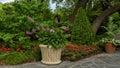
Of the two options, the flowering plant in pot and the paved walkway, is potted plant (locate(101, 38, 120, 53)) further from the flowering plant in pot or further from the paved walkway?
the flowering plant in pot

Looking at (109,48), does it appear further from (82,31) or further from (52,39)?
(52,39)

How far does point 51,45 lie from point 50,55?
33cm

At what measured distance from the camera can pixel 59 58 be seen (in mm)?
6809

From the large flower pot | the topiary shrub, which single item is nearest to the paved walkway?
the large flower pot

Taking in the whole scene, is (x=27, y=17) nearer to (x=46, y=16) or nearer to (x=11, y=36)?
(x=11, y=36)

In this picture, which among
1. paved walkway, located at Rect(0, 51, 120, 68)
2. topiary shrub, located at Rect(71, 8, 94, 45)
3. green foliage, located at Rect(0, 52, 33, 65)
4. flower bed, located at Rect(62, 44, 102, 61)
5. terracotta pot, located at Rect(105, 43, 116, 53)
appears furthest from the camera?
topiary shrub, located at Rect(71, 8, 94, 45)

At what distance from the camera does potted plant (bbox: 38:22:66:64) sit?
256 inches

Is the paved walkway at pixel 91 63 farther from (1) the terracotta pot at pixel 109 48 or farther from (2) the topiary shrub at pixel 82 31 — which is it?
(2) the topiary shrub at pixel 82 31

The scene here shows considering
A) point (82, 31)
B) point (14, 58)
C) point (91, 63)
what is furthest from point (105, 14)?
point (14, 58)

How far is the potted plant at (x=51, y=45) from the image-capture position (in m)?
6.49

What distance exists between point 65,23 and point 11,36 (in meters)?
2.90

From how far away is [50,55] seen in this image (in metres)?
6.57

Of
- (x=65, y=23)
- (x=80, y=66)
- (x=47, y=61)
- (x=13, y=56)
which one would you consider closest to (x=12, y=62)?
(x=13, y=56)

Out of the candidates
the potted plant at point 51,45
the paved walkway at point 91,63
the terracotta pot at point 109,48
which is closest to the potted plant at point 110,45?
the terracotta pot at point 109,48
